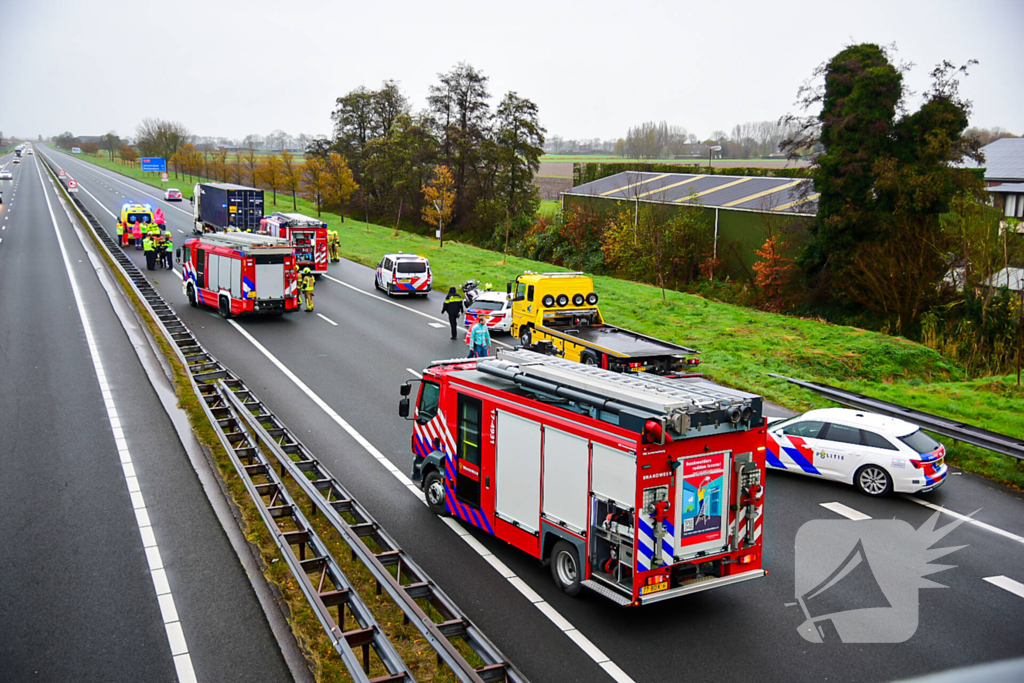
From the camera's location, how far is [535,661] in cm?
925

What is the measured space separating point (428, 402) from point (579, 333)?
9.77m

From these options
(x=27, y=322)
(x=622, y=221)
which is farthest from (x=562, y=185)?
(x=27, y=322)

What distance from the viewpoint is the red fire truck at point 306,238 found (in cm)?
4097

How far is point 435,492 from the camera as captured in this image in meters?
13.5

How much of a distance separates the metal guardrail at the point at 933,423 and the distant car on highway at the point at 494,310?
35.8 ft

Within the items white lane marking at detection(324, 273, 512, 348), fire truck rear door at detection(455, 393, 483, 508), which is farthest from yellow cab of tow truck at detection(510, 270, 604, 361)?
fire truck rear door at detection(455, 393, 483, 508)

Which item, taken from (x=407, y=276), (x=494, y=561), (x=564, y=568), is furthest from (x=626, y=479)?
(x=407, y=276)

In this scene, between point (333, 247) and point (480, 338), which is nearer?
point (480, 338)

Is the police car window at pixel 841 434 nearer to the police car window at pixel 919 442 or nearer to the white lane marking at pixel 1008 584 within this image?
the police car window at pixel 919 442

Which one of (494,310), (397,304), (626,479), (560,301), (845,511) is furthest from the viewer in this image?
(397,304)

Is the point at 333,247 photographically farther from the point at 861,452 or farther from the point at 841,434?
the point at 861,452

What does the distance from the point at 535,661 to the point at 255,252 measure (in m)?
23.3

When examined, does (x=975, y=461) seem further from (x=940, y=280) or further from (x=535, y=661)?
(x=940, y=280)

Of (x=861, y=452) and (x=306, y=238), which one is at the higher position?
(x=306, y=238)
